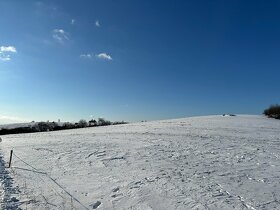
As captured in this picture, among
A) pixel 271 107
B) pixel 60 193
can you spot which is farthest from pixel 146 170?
pixel 271 107

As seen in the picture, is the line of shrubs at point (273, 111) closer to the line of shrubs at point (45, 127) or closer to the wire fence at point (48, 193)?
Result: the line of shrubs at point (45, 127)

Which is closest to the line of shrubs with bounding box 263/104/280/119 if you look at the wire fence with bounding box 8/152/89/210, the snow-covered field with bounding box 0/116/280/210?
the snow-covered field with bounding box 0/116/280/210

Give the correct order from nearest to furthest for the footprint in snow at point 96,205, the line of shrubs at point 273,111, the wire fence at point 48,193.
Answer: the footprint in snow at point 96,205 → the wire fence at point 48,193 → the line of shrubs at point 273,111

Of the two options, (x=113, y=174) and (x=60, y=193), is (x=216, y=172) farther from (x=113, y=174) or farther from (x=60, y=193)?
(x=60, y=193)

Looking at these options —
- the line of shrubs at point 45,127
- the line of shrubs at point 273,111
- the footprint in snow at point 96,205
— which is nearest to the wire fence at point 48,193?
the footprint in snow at point 96,205

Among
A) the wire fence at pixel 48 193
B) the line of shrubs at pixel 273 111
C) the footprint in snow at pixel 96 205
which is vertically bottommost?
the footprint in snow at pixel 96 205

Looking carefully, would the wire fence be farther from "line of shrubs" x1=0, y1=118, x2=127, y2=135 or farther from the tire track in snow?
"line of shrubs" x1=0, y1=118, x2=127, y2=135

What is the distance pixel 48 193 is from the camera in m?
14.2

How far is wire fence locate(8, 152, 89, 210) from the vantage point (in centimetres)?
1253

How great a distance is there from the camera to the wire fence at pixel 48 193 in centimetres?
1253

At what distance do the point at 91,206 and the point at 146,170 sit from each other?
6532mm

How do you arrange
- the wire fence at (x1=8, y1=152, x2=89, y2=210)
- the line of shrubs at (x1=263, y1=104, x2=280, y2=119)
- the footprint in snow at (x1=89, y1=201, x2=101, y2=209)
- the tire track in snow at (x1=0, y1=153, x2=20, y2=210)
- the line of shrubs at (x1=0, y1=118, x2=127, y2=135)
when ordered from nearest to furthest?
1. the tire track in snow at (x1=0, y1=153, x2=20, y2=210)
2. the footprint in snow at (x1=89, y1=201, x2=101, y2=209)
3. the wire fence at (x1=8, y1=152, x2=89, y2=210)
4. the line of shrubs at (x1=263, y1=104, x2=280, y2=119)
5. the line of shrubs at (x1=0, y1=118, x2=127, y2=135)

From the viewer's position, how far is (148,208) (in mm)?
11906

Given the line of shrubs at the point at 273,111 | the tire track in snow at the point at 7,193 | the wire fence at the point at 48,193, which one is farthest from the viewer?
the line of shrubs at the point at 273,111
